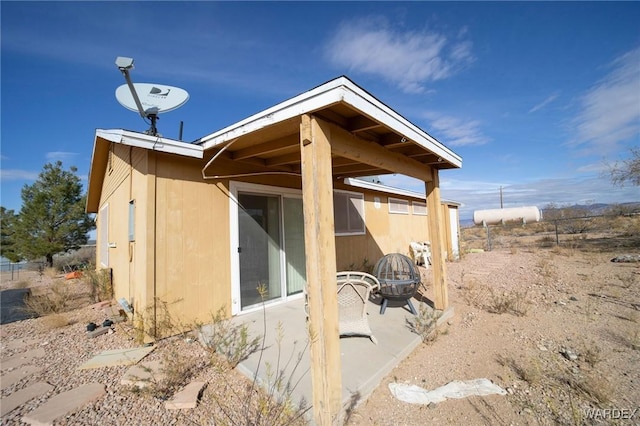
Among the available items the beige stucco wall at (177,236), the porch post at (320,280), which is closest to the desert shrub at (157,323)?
the beige stucco wall at (177,236)

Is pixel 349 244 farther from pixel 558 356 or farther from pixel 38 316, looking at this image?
pixel 38 316

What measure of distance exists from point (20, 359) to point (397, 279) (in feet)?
17.1

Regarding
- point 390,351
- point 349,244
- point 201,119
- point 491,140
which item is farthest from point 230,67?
point 491,140

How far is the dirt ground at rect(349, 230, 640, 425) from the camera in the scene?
7.02 ft

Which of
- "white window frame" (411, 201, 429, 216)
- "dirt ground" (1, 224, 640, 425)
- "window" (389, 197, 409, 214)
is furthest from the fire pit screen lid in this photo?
"white window frame" (411, 201, 429, 216)

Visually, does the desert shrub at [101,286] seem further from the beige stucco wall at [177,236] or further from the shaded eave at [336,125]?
the shaded eave at [336,125]

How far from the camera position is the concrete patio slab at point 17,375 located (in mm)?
2795

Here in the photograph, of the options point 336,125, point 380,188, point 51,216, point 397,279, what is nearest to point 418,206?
point 380,188

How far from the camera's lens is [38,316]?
539 cm

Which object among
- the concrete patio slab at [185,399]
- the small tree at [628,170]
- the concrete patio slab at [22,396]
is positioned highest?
the small tree at [628,170]

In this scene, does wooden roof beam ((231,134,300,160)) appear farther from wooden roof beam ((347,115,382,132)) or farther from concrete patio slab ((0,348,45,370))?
concrete patio slab ((0,348,45,370))

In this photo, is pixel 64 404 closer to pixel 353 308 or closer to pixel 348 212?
pixel 353 308

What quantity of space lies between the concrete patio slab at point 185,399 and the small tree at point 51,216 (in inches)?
700

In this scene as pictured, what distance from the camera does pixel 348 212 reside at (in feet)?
22.9
